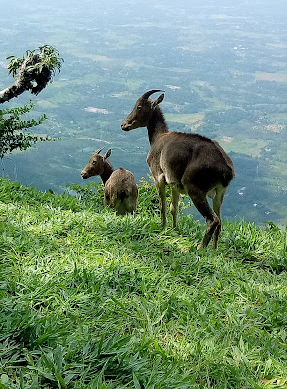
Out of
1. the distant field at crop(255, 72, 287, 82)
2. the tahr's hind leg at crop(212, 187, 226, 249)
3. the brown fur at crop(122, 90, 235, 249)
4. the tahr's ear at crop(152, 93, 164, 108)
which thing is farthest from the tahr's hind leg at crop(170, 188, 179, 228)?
the distant field at crop(255, 72, 287, 82)

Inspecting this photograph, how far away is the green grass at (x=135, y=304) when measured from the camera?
2748 millimetres

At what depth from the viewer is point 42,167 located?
24766 mm

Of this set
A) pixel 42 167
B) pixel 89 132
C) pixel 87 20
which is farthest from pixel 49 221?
pixel 87 20

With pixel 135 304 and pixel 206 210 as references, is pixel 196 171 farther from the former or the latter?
pixel 135 304

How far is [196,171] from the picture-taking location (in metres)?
4.91

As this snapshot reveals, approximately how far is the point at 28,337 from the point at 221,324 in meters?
1.37

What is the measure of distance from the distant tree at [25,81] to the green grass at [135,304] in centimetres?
246

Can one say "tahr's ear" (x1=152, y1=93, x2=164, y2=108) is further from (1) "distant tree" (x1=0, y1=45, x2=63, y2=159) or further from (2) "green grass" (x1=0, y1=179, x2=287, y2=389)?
(1) "distant tree" (x1=0, y1=45, x2=63, y2=159)

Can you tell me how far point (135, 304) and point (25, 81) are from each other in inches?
191

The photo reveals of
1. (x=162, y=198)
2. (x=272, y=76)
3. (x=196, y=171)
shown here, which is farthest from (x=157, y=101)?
(x=272, y=76)

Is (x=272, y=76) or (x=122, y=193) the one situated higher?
(x=122, y=193)

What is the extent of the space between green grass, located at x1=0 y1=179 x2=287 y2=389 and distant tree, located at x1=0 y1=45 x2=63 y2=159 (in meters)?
2.46

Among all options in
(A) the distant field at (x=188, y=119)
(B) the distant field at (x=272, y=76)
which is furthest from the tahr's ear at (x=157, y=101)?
(B) the distant field at (x=272, y=76)

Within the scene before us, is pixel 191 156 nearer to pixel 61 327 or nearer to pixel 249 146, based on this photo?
pixel 61 327
